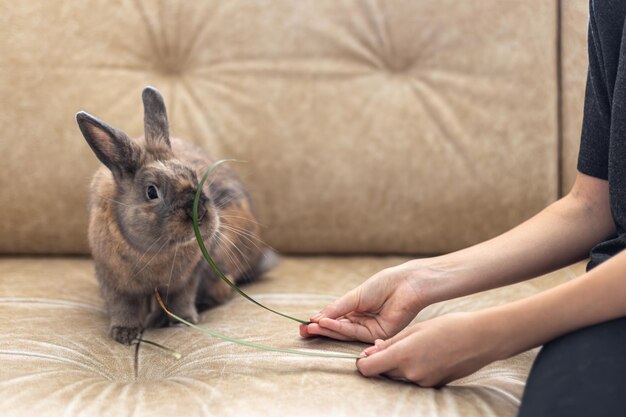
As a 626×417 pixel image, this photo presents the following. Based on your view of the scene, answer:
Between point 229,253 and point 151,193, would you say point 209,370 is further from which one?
point 229,253

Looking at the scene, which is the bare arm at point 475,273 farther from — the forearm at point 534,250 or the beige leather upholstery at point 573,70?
the beige leather upholstery at point 573,70

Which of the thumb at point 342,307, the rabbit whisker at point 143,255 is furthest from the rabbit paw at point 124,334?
the thumb at point 342,307

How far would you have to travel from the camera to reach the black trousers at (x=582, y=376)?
77 centimetres

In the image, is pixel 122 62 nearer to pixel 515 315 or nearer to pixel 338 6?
pixel 338 6

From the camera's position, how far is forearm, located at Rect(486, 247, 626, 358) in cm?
85

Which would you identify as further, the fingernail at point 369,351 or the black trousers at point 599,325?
the fingernail at point 369,351

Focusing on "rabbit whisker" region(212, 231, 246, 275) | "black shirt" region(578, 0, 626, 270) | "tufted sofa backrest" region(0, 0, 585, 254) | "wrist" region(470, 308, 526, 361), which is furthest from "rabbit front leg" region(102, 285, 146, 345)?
"black shirt" region(578, 0, 626, 270)

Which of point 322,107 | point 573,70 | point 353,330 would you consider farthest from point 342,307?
point 573,70

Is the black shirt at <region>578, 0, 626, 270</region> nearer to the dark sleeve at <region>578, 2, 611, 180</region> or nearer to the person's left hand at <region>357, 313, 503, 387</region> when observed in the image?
the dark sleeve at <region>578, 2, 611, 180</region>

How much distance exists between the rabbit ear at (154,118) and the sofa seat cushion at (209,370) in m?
0.34

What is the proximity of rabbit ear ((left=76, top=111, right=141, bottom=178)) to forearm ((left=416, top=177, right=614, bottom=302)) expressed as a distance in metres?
0.55

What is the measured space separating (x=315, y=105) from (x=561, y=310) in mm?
914

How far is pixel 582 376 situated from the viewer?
0.80 metres

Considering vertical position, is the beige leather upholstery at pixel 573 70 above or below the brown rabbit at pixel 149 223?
above
